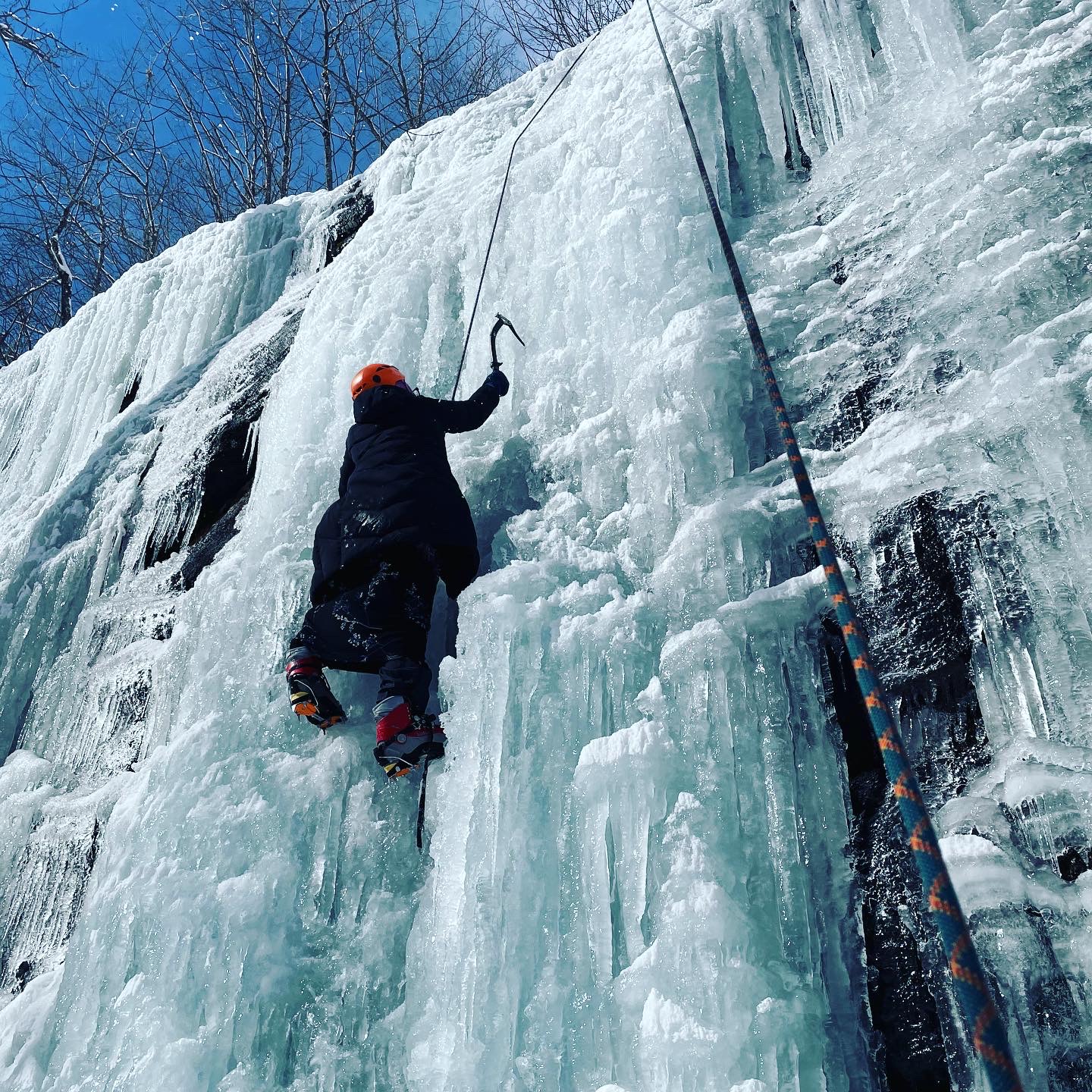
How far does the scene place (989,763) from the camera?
1695mm

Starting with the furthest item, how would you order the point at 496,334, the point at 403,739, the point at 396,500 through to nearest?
1. the point at 496,334
2. the point at 396,500
3. the point at 403,739

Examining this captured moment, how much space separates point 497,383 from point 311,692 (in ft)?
4.06

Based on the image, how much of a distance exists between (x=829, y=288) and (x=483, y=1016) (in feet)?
7.17

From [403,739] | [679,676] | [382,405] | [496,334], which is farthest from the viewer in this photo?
[496,334]

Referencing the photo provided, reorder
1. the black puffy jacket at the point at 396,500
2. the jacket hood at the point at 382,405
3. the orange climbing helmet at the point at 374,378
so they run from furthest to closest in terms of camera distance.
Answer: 1. the orange climbing helmet at the point at 374,378
2. the jacket hood at the point at 382,405
3. the black puffy jacket at the point at 396,500

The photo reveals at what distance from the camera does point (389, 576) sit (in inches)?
96.9

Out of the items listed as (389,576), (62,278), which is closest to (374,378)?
(389,576)

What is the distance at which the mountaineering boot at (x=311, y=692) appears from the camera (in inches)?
95.0

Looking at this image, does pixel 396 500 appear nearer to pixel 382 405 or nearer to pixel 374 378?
pixel 382 405

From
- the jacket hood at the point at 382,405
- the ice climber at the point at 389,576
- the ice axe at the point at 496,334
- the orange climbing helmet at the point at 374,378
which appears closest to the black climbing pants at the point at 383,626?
the ice climber at the point at 389,576

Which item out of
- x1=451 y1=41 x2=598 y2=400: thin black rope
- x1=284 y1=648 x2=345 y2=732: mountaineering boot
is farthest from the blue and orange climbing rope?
x1=451 y1=41 x2=598 y2=400: thin black rope

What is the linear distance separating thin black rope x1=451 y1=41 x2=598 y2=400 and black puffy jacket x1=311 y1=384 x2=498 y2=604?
57cm

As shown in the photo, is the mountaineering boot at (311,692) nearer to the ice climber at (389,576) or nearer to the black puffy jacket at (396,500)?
the ice climber at (389,576)

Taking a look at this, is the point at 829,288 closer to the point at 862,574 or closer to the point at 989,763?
the point at 862,574
